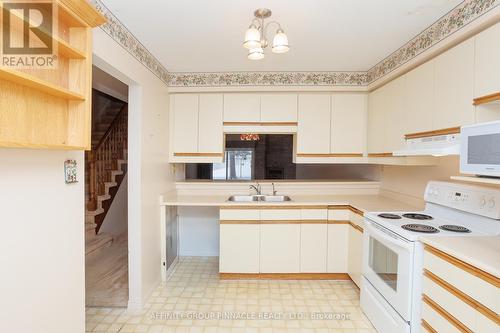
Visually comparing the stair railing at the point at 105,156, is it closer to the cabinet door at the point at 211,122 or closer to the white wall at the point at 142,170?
the white wall at the point at 142,170

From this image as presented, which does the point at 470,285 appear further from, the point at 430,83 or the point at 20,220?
the point at 20,220

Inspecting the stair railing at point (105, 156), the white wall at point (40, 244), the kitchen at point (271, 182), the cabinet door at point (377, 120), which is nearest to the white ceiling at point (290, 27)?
the kitchen at point (271, 182)

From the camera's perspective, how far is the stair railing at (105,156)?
13.0 feet

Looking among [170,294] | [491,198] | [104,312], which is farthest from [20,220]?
[491,198]

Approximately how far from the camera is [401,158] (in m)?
2.42

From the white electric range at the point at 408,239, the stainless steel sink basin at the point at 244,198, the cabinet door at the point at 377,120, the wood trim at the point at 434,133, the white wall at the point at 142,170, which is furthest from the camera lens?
the stainless steel sink basin at the point at 244,198

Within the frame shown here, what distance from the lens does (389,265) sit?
6.31 ft

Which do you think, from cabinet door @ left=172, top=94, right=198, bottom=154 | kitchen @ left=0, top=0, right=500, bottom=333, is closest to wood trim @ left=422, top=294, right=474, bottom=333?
kitchen @ left=0, top=0, right=500, bottom=333

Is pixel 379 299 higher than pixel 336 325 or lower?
higher

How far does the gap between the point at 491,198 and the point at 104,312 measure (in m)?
3.05

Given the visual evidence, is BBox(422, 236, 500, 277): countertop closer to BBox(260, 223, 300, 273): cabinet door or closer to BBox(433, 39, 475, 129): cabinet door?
BBox(433, 39, 475, 129): cabinet door

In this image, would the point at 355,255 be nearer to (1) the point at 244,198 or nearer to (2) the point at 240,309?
A: (2) the point at 240,309

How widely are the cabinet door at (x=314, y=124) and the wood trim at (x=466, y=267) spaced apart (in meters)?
1.68

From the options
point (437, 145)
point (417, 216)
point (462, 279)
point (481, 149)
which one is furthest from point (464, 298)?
point (437, 145)
